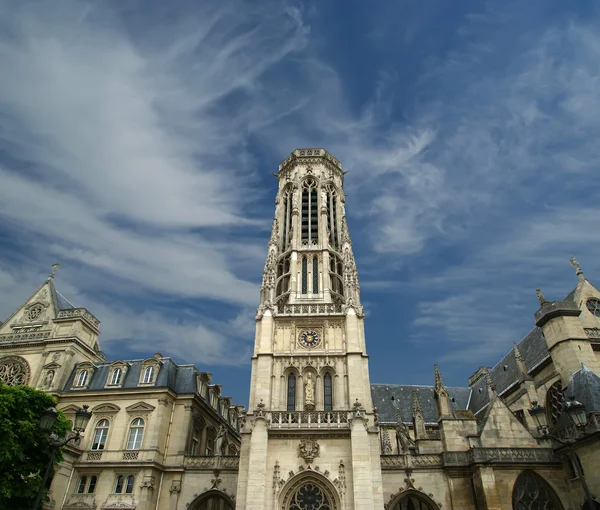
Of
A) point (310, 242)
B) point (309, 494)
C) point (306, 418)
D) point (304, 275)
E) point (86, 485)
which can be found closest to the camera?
point (309, 494)

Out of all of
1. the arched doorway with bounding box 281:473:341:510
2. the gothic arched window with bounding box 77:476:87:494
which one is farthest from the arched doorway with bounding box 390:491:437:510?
the gothic arched window with bounding box 77:476:87:494

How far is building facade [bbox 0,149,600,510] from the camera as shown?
24234 millimetres

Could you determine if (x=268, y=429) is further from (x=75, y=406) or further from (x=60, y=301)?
(x=60, y=301)

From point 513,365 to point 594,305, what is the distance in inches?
334

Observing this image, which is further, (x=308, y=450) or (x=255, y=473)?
(x=308, y=450)

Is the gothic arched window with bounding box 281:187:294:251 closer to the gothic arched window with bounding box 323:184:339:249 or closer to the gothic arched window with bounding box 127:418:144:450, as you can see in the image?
the gothic arched window with bounding box 323:184:339:249

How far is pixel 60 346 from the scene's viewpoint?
1266 inches

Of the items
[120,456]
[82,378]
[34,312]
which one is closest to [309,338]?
[120,456]

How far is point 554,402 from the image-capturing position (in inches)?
1184

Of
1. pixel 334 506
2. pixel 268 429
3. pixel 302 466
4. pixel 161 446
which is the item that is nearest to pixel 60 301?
pixel 161 446

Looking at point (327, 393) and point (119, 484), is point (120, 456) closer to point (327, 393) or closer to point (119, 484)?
point (119, 484)

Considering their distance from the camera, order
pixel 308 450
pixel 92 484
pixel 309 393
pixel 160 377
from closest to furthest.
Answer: pixel 308 450 < pixel 309 393 < pixel 92 484 < pixel 160 377

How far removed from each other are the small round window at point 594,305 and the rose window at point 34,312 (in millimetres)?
41341

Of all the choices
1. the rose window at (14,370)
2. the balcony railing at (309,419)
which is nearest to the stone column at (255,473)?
the balcony railing at (309,419)
